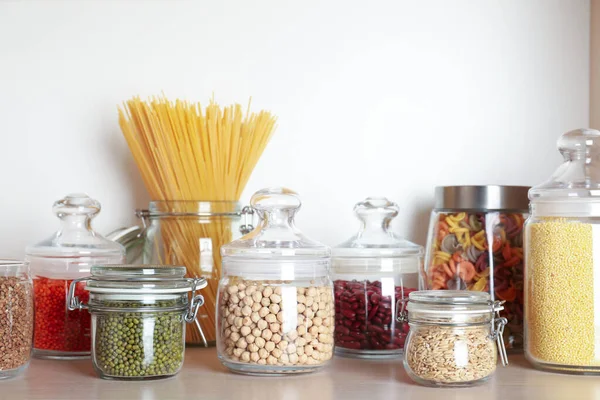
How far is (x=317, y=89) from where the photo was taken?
4.49 ft

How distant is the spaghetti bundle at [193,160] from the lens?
1185 mm

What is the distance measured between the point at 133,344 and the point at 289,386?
0.65ft

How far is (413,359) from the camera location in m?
0.95

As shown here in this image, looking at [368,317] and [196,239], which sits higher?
[196,239]

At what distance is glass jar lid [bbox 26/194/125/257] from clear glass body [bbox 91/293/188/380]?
0.17m

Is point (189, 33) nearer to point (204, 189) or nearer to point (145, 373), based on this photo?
point (204, 189)

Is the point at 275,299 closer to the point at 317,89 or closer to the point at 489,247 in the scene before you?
the point at 489,247

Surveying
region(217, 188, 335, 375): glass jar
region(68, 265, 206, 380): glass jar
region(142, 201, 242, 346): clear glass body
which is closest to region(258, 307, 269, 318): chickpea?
region(217, 188, 335, 375): glass jar

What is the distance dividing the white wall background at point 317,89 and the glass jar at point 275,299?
0.99 ft

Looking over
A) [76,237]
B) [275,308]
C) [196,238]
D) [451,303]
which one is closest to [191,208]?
[196,238]

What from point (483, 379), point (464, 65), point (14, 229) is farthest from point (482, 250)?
point (14, 229)

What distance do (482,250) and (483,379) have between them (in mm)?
262

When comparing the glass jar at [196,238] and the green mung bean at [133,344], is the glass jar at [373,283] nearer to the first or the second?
the glass jar at [196,238]

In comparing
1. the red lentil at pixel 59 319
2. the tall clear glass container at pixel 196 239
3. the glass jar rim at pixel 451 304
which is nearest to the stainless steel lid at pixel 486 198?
the glass jar rim at pixel 451 304
